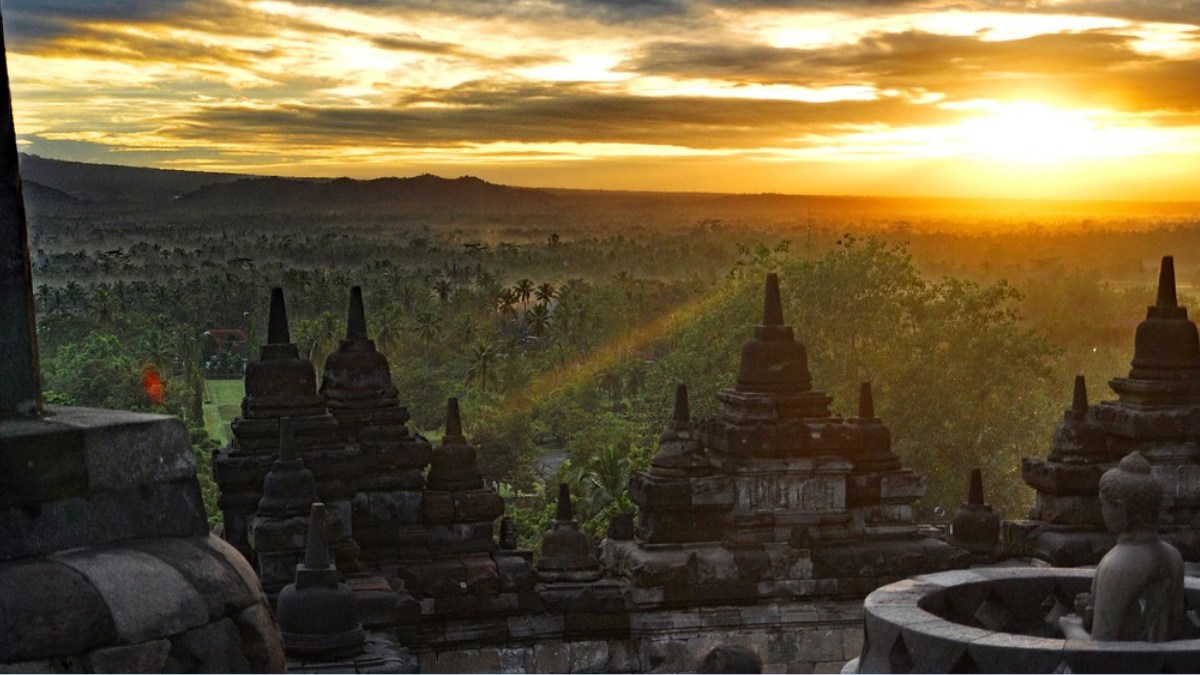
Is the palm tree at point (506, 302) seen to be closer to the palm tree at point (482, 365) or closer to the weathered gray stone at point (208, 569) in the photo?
the palm tree at point (482, 365)

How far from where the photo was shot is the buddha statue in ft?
28.5

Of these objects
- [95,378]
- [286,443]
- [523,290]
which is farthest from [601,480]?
[523,290]

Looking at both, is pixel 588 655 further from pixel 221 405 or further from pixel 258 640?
pixel 221 405

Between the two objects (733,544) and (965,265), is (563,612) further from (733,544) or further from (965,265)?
(965,265)

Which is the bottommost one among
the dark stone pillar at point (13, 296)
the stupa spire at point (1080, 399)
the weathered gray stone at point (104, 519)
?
the stupa spire at point (1080, 399)

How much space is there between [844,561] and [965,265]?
14328 cm

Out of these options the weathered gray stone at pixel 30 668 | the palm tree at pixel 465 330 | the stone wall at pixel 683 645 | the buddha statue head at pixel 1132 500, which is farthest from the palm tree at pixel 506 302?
the weathered gray stone at pixel 30 668

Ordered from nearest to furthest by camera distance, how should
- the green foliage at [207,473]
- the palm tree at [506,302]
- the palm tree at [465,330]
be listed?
the green foliage at [207,473], the palm tree at [465,330], the palm tree at [506,302]

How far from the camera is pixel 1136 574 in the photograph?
8.67 metres

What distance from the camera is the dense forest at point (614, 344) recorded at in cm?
4428

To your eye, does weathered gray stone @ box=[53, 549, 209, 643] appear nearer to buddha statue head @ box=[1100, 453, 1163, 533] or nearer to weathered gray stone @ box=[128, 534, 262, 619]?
weathered gray stone @ box=[128, 534, 262, 619]

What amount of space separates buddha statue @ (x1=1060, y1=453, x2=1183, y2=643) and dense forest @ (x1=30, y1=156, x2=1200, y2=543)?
6.77 meters

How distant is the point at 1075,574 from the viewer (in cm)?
1040

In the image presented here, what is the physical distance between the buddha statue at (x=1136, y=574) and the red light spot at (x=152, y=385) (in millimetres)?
53140
